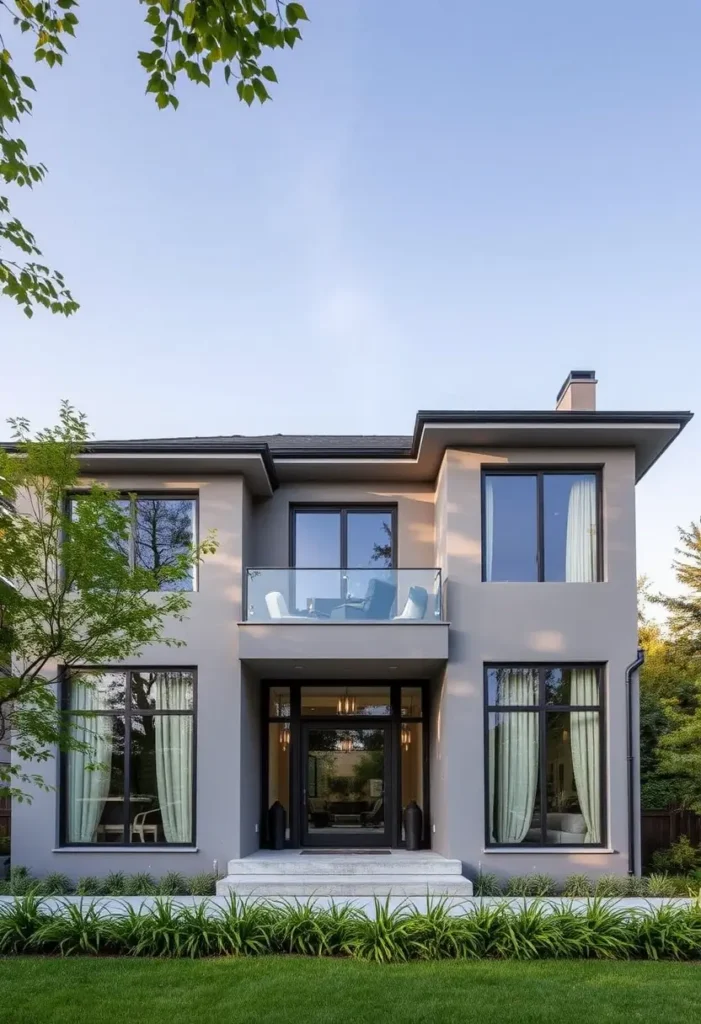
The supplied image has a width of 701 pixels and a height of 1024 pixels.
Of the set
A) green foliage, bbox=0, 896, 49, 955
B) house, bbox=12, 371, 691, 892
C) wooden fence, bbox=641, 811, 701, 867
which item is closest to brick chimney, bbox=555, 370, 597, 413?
house, bbox=12, 371, 691, 892

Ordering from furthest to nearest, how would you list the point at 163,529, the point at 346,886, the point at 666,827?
the point at 666,827, the point at 163,529, the point at 346,886

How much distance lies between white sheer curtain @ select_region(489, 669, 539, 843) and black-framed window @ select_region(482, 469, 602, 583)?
1.42 meters

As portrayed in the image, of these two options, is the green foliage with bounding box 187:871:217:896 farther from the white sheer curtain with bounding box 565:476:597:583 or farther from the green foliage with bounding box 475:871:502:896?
the white sheer curtain with bounding box 565:476:597:583

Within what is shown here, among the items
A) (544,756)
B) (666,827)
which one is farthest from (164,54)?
(666,827)

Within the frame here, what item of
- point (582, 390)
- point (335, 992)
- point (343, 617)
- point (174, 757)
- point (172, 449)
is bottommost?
point (335, 992)

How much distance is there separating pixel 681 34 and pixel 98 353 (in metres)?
9.70

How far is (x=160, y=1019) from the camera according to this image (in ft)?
22.4

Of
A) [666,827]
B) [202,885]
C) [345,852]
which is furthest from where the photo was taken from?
[666,827]

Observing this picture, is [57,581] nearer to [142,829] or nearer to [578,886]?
[142,829]

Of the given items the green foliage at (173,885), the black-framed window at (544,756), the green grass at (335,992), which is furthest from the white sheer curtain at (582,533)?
the green foliage at (173,885)

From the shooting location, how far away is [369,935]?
27.9ft

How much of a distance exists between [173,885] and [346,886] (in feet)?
7.53

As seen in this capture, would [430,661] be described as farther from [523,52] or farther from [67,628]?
[523,52]

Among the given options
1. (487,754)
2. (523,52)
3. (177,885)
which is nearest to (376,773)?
(487,754)
